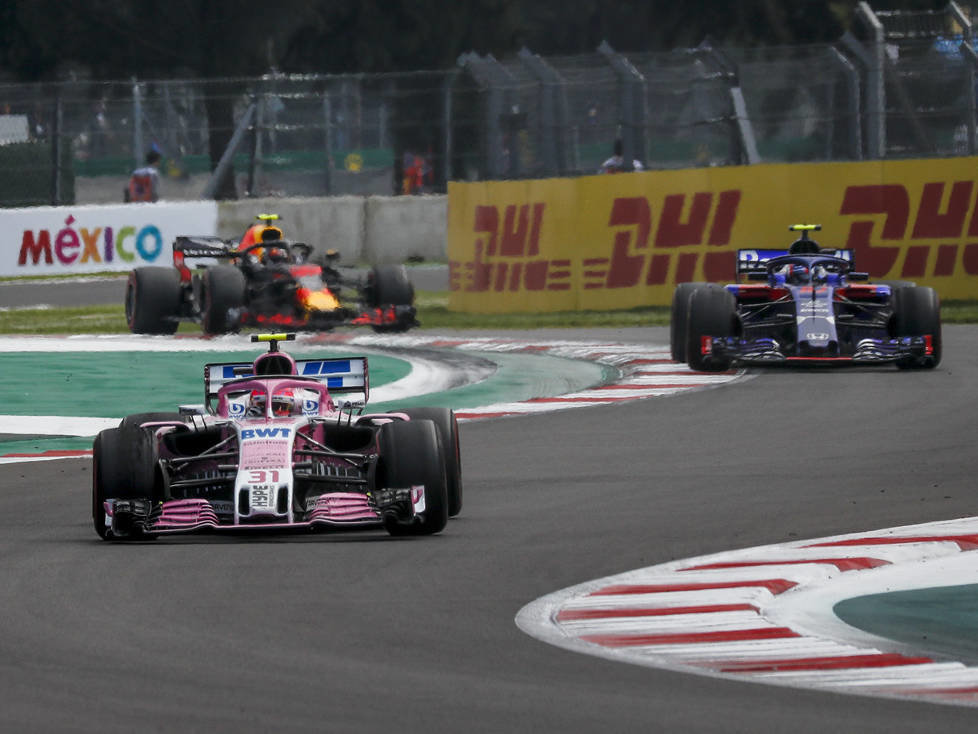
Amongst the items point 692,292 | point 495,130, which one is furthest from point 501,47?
point 692,292

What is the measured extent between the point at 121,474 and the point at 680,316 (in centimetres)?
952

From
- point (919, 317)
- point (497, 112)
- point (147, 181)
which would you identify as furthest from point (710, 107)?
point (147, 181)

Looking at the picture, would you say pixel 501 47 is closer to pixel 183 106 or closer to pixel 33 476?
pixel 183 106

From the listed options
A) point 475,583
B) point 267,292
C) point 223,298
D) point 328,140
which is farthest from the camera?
point 328,140

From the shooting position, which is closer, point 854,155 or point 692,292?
point 692,292

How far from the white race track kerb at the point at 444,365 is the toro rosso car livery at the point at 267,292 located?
0.76 ft

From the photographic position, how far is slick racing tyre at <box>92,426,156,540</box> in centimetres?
955

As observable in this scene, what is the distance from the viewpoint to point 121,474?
9.55m

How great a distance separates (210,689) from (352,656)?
0.67m

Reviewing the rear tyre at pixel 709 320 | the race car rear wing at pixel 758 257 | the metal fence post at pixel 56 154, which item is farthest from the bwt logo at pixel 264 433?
the metal fence post at pixel 56 154

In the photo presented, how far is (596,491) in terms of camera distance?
11.3 m

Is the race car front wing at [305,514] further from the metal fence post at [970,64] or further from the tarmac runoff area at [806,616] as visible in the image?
the metal fence post at [970,64]

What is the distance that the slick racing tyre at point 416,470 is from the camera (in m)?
9.56

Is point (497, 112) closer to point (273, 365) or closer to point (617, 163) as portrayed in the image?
point (617, 163)
